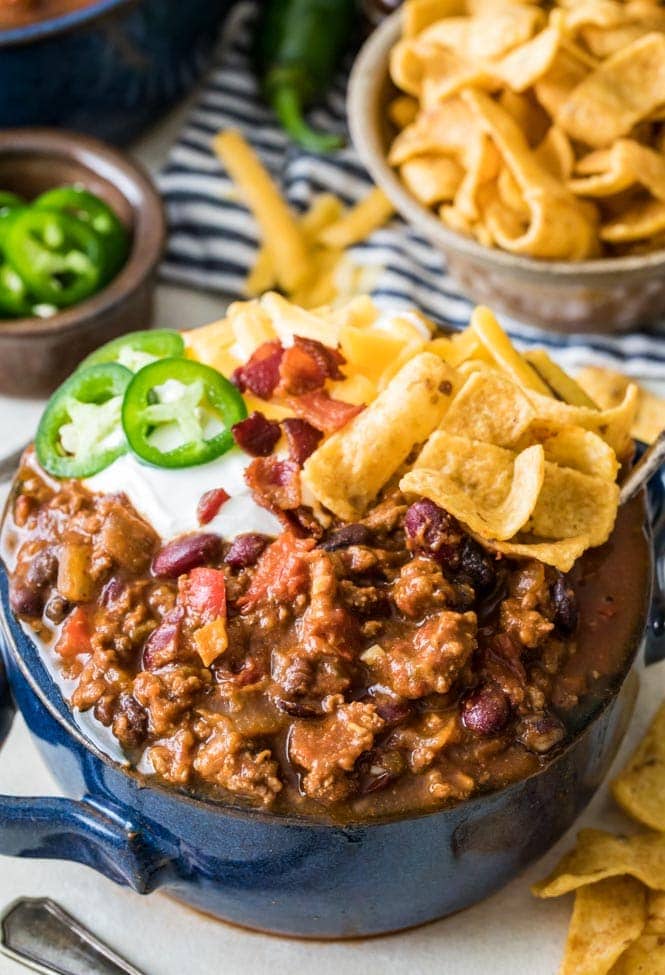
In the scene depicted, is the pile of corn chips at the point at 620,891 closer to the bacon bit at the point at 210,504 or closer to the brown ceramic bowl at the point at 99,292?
the bacon bit at the point at 210,504

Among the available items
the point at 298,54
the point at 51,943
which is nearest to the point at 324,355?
the point at 51,943

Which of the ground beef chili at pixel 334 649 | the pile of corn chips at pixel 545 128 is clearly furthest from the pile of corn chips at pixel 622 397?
the ground beef chili at pixel 334 649

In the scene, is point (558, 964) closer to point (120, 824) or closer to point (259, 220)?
point (120, 824)

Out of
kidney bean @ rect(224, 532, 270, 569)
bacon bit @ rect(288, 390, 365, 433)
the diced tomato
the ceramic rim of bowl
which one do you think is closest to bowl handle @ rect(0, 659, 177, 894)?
the diced tomato

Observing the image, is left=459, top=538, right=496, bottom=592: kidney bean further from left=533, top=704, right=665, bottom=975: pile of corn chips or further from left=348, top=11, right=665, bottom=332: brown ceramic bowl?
left=348, top=11, right=665, bottom=332: brown ceramic bowl

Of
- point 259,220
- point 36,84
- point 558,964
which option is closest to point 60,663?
point 558,964
